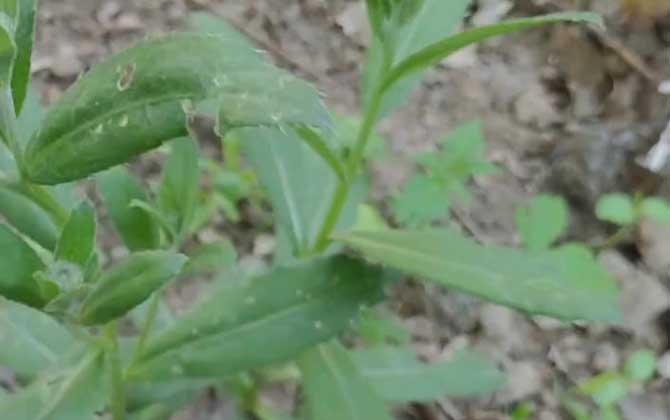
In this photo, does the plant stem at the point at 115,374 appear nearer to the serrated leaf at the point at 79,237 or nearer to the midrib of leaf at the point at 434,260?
the serrated leaf at the point at 79,237

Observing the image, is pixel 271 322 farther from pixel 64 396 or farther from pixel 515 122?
pixel 515 122

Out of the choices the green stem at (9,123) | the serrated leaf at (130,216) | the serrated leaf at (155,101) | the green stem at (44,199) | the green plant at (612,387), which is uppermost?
the serrated leaf at (155,101)

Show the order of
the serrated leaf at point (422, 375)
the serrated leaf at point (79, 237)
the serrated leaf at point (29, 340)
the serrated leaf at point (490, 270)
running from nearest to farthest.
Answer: the serrated leaf at point (79, 237) < the serrated leaf at point (490, 270) < the serrated leaf at point (29, 340) < the serrated leaf at point (422, 375)

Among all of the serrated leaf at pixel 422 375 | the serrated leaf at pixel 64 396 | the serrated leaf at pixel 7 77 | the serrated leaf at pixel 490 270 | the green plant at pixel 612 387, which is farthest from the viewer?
the green plant at pixel 612 387

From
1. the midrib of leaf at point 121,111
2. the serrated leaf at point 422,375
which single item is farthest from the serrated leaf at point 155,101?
the serrated leaf at point 422,375

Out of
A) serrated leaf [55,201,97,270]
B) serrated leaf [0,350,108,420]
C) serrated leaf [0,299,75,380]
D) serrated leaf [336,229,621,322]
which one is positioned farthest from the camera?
serrated leaf [0,299,75,380]

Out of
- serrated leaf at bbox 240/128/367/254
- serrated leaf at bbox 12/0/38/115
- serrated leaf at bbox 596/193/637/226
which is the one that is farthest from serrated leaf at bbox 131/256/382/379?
serrated leaf at bbox 596/193/637/226

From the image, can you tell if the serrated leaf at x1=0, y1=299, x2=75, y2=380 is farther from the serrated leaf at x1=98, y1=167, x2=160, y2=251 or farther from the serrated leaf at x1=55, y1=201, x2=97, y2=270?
the serrated leaf at x1=55, y1=201, x2=97, y2=270
